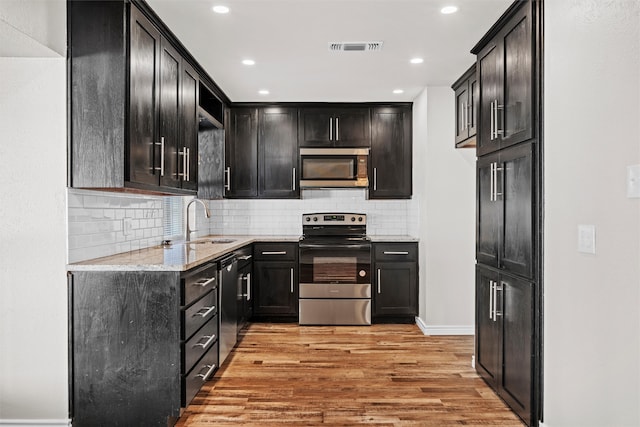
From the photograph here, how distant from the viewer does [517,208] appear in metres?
2.58

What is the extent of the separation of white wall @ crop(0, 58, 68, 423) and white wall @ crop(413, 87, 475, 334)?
3194 mm

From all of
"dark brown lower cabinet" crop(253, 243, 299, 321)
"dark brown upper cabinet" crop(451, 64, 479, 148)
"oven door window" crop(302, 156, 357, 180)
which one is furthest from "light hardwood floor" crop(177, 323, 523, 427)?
"dark brown upper cabinet" crop(451, 64, 479, 148)

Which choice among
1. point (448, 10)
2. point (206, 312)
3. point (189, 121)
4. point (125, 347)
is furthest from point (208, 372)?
point (448, 10)

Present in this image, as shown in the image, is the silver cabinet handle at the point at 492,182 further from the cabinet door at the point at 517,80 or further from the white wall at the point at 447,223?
the white wall at the point at 447,223

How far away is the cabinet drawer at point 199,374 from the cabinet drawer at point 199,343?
4 cm

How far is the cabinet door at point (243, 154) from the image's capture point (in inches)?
202

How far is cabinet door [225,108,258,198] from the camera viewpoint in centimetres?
514

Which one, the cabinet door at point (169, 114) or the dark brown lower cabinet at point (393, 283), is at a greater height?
the cabinet door at point (169, 114)

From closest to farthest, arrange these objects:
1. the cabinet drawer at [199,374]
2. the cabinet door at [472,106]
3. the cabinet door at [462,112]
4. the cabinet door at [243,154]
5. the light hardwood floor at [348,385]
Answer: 1. the cabinet drawer at [199,374]
2. the light hardwood floor at [348,385]
3. the cabinet door at [472,106]
4. the cabinet door at [462,112]
5. the cabinet door at [243,154]

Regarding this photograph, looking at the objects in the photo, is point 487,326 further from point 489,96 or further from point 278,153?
point 278,153

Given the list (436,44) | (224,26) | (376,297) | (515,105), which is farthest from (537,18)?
(376,297)

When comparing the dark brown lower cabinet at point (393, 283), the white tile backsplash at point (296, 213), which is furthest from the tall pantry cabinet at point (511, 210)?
the white tile backsplash at point (296, 213)
